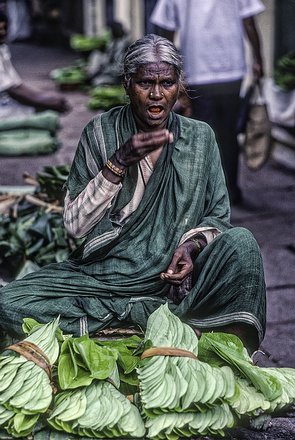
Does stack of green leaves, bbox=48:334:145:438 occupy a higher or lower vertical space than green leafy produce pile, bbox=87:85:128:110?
higher

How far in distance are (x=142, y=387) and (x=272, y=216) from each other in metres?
4.18

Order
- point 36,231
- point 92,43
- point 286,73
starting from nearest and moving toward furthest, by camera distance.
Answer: point 36,231 → point 286,73 → point 92,43

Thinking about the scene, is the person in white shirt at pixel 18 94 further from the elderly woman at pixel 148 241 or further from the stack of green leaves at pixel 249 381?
the stack of green leaves at pixel 249 381

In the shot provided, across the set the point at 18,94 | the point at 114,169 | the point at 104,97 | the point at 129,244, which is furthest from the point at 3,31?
the point at 104,97

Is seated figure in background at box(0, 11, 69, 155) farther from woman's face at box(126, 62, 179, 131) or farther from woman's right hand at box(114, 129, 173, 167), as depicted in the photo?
woman's right hand at box(114, 129, 173, 167)

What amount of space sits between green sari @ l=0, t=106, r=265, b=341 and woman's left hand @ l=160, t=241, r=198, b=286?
6 cm

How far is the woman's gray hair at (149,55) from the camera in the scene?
3.91 m

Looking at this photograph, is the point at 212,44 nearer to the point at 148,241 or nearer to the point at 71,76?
the point at 148,241

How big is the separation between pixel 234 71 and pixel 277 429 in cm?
371

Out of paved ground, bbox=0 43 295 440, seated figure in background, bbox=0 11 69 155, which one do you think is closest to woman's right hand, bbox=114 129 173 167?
paved ground, bbox=0 43 295 440

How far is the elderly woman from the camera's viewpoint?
13.1 feet

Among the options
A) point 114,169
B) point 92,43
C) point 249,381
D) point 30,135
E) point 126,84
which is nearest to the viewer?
point 249,381

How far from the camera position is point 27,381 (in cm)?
357

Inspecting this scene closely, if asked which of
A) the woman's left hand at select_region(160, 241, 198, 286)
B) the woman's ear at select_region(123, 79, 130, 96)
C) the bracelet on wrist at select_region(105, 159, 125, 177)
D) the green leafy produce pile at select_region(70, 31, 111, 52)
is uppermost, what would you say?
the woman's ear at select_region(123, 79, 130, 96)
